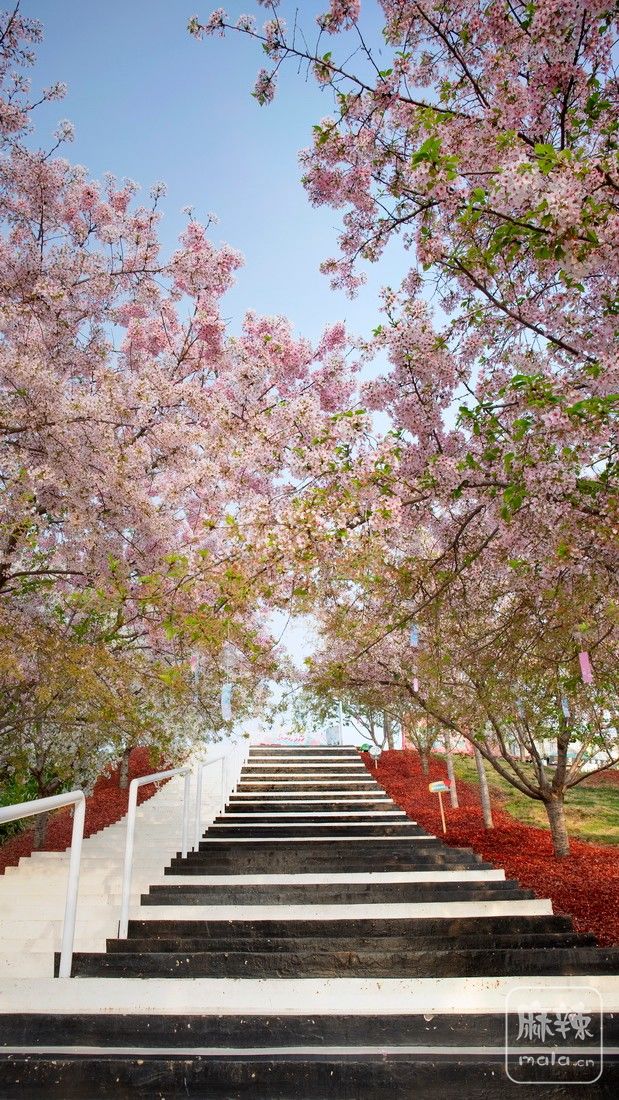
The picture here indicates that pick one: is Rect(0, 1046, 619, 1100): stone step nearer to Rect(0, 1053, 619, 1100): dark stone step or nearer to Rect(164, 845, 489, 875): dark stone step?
Rect(0, 1053, 619, 1100): dark stone step

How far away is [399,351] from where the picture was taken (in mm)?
4785

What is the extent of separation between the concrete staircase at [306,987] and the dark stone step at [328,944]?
0.01 metres

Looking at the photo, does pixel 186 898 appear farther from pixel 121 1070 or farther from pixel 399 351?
pixel 399 351

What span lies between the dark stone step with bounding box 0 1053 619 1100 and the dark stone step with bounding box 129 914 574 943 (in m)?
1.88

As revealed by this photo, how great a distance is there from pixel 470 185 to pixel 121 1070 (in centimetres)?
506

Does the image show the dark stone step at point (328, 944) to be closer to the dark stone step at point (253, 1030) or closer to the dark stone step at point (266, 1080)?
the dark stone step at point (253, 1030)

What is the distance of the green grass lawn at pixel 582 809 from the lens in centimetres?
1328

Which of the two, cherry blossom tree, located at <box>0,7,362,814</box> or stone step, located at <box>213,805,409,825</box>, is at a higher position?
cherry blossom tree, located at <box>0,7,362,814</box>

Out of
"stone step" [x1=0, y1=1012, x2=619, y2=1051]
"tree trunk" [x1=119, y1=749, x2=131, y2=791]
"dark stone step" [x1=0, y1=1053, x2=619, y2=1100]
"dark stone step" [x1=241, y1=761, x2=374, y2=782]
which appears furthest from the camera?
"tree trunk" [x1=119, y1=749, x2=131, y2=791]

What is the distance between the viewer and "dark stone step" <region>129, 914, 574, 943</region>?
161 inches

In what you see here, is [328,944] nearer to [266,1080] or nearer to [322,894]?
[322,894]

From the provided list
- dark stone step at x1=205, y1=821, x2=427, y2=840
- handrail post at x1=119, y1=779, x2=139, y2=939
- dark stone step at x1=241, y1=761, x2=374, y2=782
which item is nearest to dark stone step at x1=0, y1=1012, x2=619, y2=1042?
handrail post at x1=119, y1=779, x2=139, y2=939

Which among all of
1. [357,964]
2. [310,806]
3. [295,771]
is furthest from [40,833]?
[357,964]

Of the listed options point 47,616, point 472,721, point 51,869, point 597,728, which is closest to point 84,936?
point 51,869
